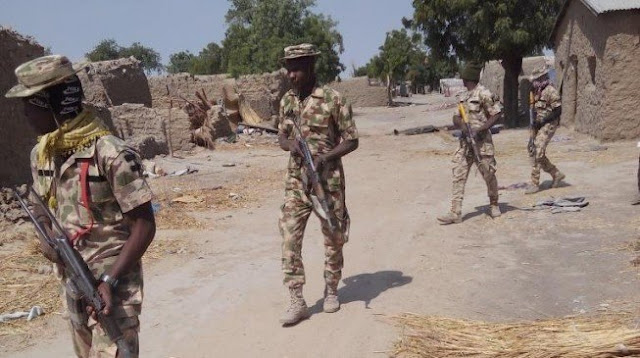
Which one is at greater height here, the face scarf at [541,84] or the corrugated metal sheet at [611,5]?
the corrugated metal sheet at [611,5]

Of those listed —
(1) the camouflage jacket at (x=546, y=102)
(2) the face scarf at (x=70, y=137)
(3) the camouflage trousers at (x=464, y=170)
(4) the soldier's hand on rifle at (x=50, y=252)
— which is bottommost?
(3) the camouflage trousers at (x=464, y=170)

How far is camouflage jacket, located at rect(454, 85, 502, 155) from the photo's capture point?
23.1 ft

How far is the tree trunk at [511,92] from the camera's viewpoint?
1886cm

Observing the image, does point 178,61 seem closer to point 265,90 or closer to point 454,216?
point 265,90

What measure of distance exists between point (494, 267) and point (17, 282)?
14.0 feet

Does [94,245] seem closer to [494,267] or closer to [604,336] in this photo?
[604,336]

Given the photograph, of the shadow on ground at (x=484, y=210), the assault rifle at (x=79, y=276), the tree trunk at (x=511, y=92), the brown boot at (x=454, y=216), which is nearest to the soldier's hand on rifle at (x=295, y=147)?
the assault rifle at (x=79, y=276)

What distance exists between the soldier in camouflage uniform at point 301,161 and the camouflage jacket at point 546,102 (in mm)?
4738

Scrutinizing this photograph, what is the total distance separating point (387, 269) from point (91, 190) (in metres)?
3.71

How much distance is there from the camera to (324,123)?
4.39m

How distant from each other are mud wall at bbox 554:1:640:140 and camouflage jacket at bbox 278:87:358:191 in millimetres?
10006

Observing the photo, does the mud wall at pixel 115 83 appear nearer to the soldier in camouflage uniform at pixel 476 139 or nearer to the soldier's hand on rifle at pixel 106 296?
the soldier in camouflage uniform at pixel 476 139

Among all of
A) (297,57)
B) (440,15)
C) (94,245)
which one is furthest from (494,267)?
(440,15)

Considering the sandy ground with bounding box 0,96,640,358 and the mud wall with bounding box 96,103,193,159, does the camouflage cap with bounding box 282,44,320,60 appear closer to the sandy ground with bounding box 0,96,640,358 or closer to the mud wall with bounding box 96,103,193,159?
the sandy ground with bounding box 0,96,640,358
